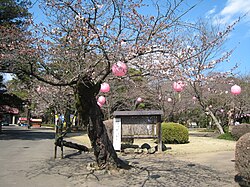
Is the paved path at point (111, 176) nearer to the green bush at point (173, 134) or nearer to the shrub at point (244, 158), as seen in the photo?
the shrub at point (244, 158)

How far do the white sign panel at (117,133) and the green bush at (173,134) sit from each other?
417cm

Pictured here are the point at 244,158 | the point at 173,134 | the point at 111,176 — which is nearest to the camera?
the point at 244,158

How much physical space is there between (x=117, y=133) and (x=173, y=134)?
4.58 meters

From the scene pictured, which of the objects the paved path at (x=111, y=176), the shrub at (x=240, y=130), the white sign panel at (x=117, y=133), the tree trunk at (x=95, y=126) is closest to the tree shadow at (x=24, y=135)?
the white sign panel at (x=117, y=133)

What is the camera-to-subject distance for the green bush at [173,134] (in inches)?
591

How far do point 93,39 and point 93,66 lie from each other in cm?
73

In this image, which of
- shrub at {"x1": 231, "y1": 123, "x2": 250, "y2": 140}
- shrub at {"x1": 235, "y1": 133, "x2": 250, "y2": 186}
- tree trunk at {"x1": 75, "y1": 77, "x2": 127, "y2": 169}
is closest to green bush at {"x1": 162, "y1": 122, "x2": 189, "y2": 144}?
shrub at {"x1": 231, "y1": 123, "x2": 250, "y2": 140}

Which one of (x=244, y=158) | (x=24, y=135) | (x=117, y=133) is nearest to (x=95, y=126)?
(x=244, y=158)

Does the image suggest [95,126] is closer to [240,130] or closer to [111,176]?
[111,176]

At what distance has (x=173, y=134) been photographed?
15031 mm

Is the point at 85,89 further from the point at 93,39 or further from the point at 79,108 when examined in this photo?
the point at 93,39

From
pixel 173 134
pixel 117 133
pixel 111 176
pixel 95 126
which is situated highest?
pixel 95 126

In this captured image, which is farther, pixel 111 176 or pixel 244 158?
pixel 111 176

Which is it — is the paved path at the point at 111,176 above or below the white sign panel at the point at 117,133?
below
